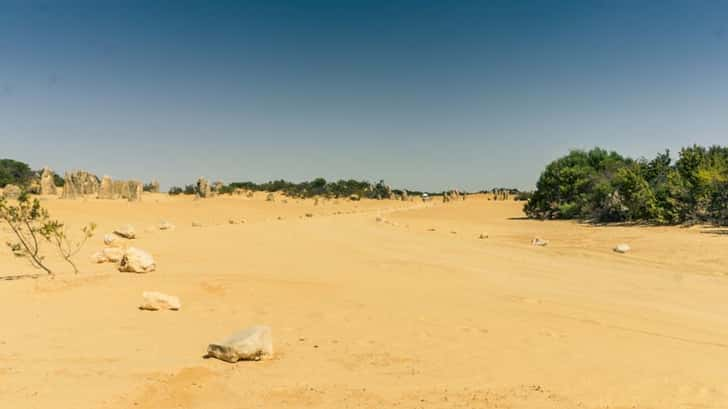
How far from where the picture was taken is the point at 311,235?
1761 cm

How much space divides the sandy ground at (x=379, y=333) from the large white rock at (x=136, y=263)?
0.88ft

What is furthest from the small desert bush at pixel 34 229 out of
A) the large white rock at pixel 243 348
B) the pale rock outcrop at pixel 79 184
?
the pale rock outcrop at pixel 79 184

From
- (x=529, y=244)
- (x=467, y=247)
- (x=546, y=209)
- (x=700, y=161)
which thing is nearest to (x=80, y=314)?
(x=467, y=247)

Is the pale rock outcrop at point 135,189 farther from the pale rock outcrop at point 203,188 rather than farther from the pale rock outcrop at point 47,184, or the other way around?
the pale rock outcrop at point 203,188

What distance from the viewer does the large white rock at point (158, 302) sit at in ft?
21.1

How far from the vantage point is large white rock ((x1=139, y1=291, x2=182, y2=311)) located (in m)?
6.45

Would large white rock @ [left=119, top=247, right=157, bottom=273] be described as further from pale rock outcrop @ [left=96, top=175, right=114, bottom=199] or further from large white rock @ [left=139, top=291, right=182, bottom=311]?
pale rock outcrop @ [left=96, top=175, right=114, bottom=199]

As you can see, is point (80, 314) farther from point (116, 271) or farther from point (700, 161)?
point (700, 161)

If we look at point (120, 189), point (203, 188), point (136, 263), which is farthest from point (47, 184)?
point (136, 263)

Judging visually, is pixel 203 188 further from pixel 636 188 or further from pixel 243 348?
pixel 243 348

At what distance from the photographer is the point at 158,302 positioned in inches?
255

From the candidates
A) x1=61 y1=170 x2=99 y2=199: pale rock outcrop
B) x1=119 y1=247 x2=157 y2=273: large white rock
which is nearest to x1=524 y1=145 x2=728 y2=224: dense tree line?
x1=119 y1=247 x2=157 y2=273: large white rock

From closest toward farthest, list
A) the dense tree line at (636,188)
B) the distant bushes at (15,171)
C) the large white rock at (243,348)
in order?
the large white rock at (243,348) → the dense tree line at (636,188) → the distant bushes at (15,171)

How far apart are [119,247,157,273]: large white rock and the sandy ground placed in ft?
0.88
